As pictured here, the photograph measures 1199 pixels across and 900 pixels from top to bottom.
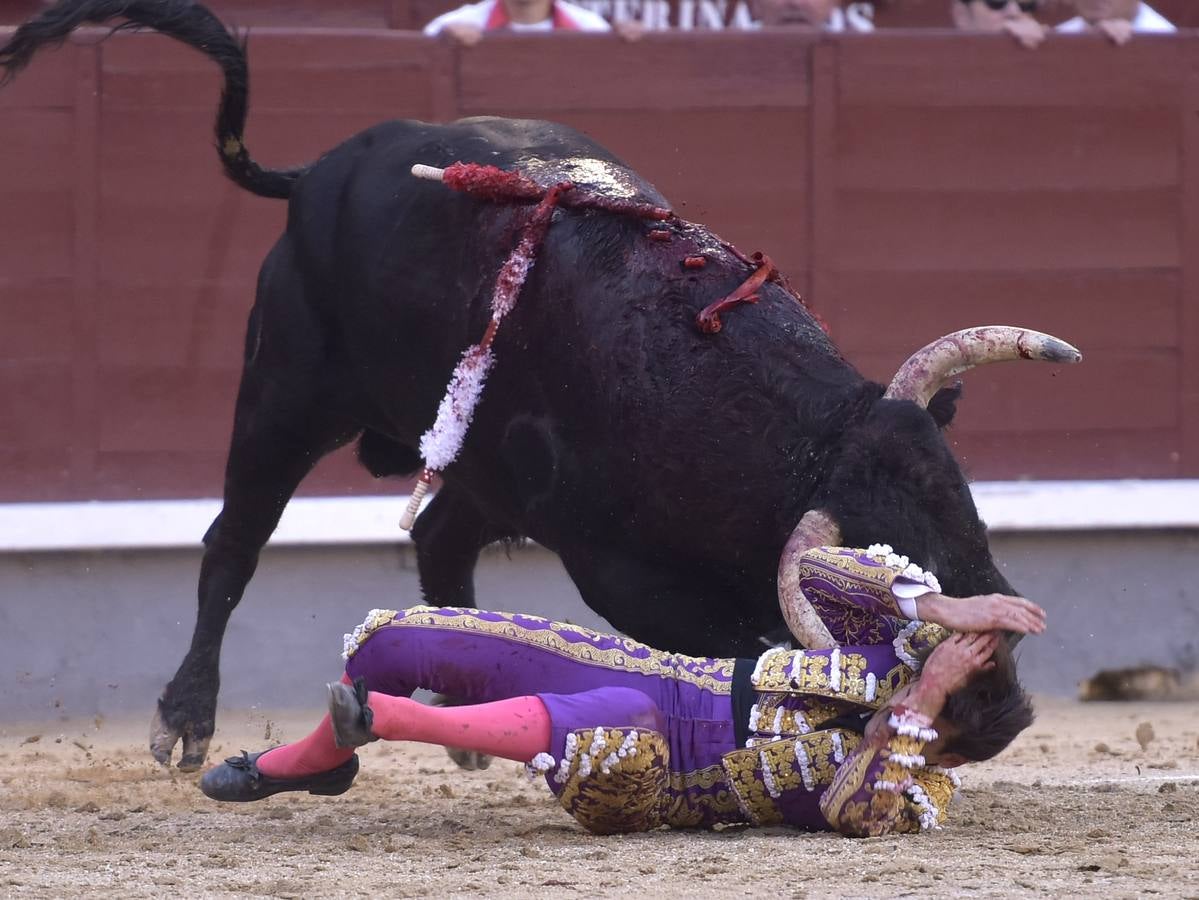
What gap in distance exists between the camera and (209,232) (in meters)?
5.57

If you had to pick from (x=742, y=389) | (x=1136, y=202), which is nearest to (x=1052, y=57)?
(x=1136, y=202)

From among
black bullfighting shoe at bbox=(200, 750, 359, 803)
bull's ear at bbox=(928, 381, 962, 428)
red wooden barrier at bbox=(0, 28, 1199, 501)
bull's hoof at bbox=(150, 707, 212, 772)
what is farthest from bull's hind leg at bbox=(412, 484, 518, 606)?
black bullfighting shoe at bbox=(200, 750, 359, 803)

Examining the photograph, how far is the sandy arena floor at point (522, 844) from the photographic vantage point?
2.60 metres

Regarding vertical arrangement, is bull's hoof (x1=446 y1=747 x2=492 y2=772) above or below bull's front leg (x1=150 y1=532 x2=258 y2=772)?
below

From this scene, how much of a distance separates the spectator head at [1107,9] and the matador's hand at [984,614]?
3.44 meters

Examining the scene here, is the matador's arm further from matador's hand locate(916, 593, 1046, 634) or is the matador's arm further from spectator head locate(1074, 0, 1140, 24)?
spectator head locate(1074, 0, 1140, 24)

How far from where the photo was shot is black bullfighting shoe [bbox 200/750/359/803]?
3.06m

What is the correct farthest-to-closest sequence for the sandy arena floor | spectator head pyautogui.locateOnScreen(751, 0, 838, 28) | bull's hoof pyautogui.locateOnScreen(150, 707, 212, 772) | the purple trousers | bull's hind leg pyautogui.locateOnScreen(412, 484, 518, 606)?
spectator head pyautogui.locateOnScreen(751, 0, 838, 28), bull's hind leg pyautogui.locateOnScreen(412, 484, 518, 606), bull's hoof pyautogui.locateOnScreen(150, 707, 212, 772), the purple trousers, the sandy arena floor

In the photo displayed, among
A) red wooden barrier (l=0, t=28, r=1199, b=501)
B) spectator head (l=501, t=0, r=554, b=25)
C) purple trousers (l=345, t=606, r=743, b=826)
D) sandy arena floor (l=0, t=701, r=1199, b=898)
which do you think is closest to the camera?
sandy arena floor (l=0, t=701, r=1199, b=898)

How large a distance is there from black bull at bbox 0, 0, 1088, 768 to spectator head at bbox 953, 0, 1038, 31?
216 centimetres

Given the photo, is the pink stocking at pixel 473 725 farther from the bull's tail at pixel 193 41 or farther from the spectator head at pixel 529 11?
the spectator head at pixel 529 11

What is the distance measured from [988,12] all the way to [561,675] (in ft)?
11.4

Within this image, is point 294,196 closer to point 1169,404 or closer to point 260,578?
point 260,578

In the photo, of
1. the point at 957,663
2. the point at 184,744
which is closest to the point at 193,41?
the point at 184,744
